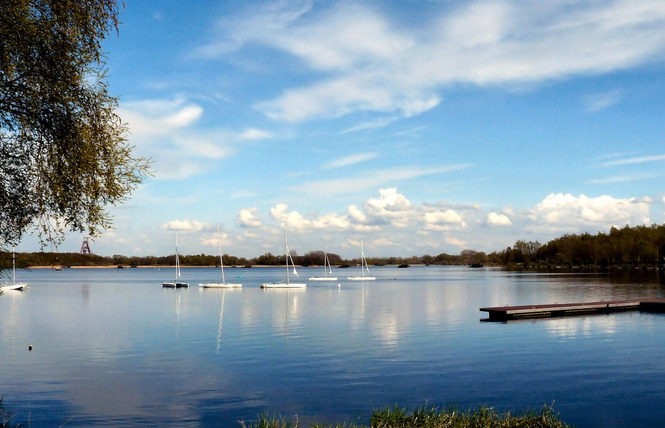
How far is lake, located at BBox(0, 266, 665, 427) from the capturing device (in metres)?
25.6

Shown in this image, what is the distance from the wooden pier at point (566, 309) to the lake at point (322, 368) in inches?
106

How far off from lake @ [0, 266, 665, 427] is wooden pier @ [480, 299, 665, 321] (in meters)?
2.70

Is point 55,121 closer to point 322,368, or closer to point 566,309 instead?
point 322,368

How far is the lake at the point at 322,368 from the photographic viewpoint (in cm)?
2559

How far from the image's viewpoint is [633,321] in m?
59.3

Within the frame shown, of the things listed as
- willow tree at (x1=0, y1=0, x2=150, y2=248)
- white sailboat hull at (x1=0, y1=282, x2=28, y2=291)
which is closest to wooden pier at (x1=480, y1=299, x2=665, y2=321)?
willow tree at (x1=0, y1=0, x2=150, y2=248)

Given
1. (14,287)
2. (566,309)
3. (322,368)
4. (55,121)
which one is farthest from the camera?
(14,287)

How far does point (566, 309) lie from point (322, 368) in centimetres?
3999

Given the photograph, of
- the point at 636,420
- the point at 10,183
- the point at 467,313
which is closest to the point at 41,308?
the point at 467,313

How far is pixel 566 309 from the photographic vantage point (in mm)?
65625

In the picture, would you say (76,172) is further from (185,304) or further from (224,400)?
(185,304)

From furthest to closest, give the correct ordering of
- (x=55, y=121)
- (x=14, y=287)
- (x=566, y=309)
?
(x=14, y=287)
(x=566, y=309)
(x=55, y=121)

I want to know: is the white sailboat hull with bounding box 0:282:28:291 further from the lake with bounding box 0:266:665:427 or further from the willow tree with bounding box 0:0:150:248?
the willow tree with bounding box 0:0:150:248

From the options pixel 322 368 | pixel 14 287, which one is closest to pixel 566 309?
pixel 322 368
